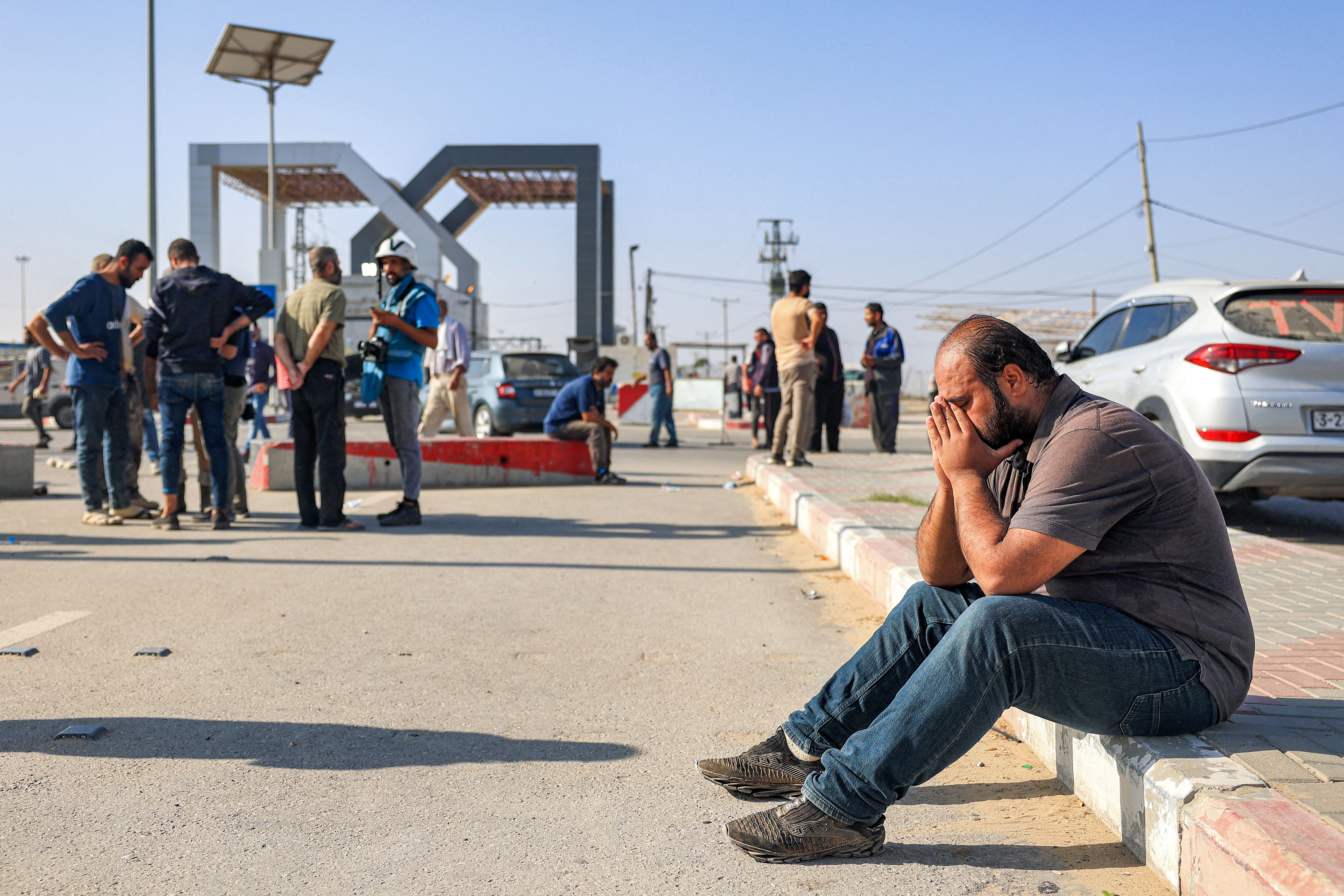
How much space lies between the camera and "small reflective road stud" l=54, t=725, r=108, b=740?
314cm

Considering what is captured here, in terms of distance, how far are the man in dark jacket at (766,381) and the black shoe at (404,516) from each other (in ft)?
25.7

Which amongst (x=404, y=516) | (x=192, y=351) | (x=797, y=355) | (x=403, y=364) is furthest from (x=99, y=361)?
(x=797, y=355)

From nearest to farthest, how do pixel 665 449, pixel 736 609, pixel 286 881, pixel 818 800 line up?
pixel 286 881 → pixel 818 800 → pixel 736 609 → pixel 665 449

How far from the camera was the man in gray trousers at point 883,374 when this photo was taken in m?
13.9

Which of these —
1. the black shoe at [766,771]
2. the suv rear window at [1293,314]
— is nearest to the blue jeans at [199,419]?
the black shoe at [766,771]

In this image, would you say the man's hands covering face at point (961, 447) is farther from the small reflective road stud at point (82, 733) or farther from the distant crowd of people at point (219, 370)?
the distant crowd of people at point (219, 370)

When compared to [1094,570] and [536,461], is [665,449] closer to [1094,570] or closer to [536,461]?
[536,461]

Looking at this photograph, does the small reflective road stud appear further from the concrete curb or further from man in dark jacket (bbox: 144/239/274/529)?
man in dark jacket (bbox: 144/239/274/529)

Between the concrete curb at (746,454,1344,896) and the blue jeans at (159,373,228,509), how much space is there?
5.90m

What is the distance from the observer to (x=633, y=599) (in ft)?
17.9

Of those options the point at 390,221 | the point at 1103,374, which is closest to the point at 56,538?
the point at 1103,374

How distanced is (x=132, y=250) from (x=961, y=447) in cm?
677

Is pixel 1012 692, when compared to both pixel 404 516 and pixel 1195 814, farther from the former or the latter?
pixel 404 516

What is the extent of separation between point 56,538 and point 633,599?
4.12 meters
